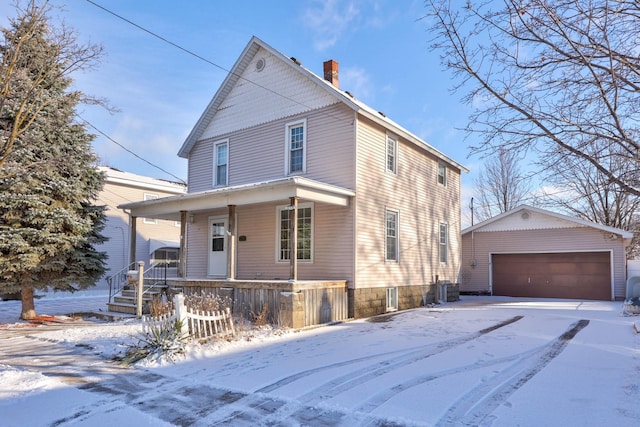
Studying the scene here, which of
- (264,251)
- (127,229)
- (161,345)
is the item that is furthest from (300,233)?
(127,229)

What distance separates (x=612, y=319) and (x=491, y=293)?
9470 millimetres

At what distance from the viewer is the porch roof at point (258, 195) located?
11.1 m

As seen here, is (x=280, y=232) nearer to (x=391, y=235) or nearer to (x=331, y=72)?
(x=391, y=235)

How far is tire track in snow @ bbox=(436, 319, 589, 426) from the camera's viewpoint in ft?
15.8

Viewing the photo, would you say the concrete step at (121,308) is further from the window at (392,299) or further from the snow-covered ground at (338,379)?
the window at (392,299)

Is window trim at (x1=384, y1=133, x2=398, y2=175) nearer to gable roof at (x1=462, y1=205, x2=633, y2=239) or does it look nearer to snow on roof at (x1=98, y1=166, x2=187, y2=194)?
gable roof at (x1=462, y1=205, x2=633, y2=239)

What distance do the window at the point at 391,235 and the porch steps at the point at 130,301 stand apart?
7023mm

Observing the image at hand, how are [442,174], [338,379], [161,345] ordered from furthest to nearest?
[442,174]
[161,345]
[338,379]

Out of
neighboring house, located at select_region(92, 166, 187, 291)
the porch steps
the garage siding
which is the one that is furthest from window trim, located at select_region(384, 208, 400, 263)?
neighboring house, located at select_region(92, 166, 187, 291)

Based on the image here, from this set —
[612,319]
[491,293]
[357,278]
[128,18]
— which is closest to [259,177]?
[357,278]

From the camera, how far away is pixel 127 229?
23.1 m

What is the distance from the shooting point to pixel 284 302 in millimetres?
10828

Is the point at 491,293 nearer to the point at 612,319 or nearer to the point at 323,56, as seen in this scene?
the point at 612,319

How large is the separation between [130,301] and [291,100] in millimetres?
7883
